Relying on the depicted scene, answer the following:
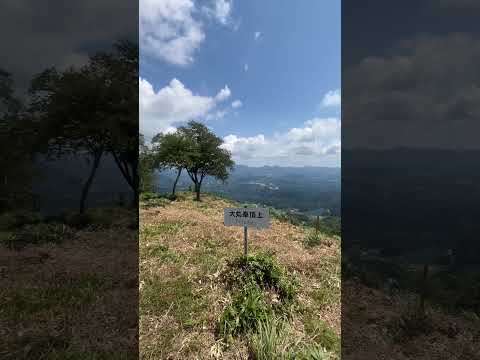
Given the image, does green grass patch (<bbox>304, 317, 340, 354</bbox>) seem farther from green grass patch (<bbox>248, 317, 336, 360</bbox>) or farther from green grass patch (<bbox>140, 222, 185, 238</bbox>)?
green grass patch (<bbox>140, 222, 185, 238</bbox>)

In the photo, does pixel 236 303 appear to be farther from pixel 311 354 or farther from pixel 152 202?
pixel 152 202

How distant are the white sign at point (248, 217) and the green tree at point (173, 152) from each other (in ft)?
62.3

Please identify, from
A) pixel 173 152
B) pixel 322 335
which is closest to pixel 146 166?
pixel 173 152

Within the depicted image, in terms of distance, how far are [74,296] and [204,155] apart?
75.6 ft

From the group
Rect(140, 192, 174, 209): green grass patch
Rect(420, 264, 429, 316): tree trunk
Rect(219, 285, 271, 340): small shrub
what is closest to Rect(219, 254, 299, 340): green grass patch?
Rect(219, 285, 271, 340): small shrub

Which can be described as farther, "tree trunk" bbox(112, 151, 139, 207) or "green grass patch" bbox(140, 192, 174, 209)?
"green grass patch" bbox(140, 192, 174, 209)

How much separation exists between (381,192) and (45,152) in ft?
12.5

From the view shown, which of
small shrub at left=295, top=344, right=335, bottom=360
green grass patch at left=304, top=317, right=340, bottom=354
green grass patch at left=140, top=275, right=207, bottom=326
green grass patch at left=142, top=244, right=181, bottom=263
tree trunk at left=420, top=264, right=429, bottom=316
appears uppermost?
tree trunk at left=420, top=264, right=429, bottom=316

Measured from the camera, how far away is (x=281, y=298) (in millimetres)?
4277

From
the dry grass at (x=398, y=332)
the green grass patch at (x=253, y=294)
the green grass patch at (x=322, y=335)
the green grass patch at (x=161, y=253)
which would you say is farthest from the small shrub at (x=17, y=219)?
the green grass patch at (x=322, y=335)

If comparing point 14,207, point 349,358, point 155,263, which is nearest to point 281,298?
point 349,358

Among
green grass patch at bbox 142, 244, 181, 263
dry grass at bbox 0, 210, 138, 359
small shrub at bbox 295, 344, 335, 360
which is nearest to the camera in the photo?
dry grass at bbox 0, 210, 138, 359

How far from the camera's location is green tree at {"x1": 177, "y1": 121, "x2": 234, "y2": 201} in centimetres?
2466

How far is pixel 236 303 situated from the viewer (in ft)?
12.8
